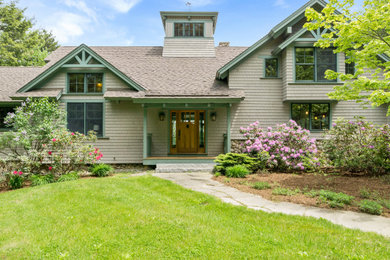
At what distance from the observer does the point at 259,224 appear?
12.4 feet

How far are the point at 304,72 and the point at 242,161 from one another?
5186 millimetres

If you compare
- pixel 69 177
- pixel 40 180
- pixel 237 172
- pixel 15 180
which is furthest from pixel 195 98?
pixel 15 180

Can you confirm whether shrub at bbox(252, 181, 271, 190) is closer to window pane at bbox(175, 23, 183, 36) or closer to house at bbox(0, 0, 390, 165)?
house at bbox(0, 0, 390, 165)

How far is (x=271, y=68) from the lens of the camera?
11.2 metres

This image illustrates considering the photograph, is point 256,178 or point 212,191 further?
point 256,178

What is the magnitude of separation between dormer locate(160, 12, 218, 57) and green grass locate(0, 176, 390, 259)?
37.1ft

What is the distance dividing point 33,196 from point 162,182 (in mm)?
3263

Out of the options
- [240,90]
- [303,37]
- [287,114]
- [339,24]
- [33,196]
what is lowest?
[33,196]

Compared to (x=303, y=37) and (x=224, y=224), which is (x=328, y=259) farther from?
(x=303, y=37)

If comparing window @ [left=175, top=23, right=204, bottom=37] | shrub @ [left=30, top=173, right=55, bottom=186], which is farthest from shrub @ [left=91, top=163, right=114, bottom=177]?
window @ [left=175, top=23, right=204, bottom=37]

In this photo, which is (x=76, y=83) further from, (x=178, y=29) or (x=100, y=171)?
(x=178, y=29)

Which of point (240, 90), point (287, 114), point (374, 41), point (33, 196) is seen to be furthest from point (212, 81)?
point (33, 196)

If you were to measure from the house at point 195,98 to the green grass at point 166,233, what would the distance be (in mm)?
5325

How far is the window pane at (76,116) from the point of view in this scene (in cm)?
1058
